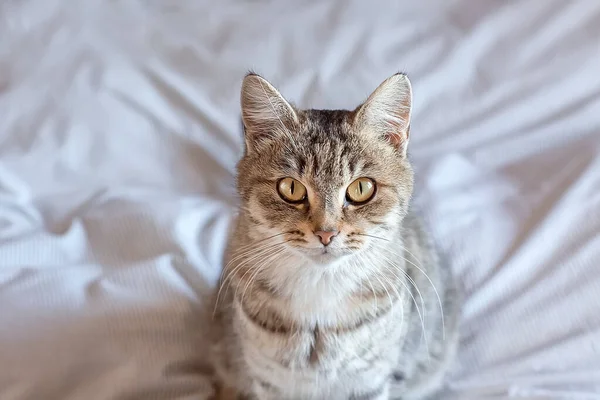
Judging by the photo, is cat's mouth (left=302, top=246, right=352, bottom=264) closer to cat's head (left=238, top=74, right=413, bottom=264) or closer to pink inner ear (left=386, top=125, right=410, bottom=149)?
cat's head (left=238, top=74, right=413, bottom=264)

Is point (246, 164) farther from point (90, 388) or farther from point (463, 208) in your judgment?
point (463, 208)

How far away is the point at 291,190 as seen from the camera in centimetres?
98

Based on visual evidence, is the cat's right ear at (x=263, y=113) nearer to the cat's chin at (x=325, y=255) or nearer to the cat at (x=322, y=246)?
the cat at (x=322, y=246)

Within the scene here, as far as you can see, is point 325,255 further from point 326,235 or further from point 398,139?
point 398,139

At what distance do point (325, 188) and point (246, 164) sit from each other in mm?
182

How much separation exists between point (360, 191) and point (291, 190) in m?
0.11

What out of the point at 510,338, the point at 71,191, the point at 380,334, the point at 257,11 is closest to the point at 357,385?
the point at 380,334

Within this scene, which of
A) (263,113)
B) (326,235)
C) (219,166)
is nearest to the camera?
(326,235)

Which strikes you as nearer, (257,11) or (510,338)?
(510,338)

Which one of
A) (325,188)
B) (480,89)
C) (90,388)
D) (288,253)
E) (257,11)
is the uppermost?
(257,11)

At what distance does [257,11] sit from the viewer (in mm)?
1706

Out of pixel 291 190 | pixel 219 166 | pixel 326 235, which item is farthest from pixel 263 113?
pixel 219 166

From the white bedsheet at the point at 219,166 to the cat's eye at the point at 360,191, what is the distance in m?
0.46

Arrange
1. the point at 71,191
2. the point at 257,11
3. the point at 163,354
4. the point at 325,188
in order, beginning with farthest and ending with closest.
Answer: the point at 257,11, the point at 71,191, the point at 163,354, the point at 325,188
